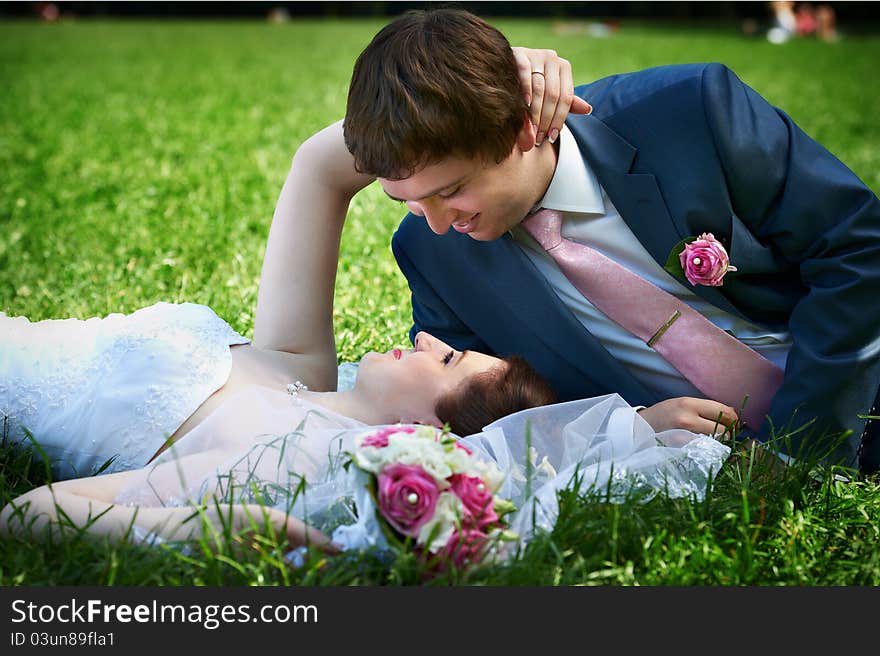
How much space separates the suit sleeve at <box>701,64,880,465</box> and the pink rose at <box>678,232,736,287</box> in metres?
0.13

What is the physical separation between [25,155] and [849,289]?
5.96m

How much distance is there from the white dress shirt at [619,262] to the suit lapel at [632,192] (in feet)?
0.13

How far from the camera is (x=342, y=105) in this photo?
927cm

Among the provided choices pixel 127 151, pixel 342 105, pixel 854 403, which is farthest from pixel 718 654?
pixel 342 105

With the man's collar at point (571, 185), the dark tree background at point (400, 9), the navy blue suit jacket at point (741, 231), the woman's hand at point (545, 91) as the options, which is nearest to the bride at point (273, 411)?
the navy blue suit jacket at point (741, 231)

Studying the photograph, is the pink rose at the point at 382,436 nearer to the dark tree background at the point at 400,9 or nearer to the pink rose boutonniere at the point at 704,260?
the pink rose boutonniere at the point at 704,260

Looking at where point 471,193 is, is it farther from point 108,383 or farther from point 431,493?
point 108,383

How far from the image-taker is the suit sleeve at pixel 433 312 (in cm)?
326

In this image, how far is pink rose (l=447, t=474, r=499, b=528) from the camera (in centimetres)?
203

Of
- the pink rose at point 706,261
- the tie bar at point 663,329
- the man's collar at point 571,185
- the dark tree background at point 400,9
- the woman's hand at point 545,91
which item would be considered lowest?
the tie bar at point 663,329

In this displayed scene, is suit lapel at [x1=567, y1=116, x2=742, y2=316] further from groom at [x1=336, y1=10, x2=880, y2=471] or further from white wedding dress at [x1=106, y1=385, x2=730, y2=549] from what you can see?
white wedding dress at [x1=106, y1=385, x2=730, y2=549]

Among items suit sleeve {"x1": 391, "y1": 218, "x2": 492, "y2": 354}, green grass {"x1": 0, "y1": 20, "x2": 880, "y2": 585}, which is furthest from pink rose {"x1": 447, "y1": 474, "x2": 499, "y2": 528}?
suit sleeve {"x1": 391, "y1": 218, "x2": 492, "y2": 354}

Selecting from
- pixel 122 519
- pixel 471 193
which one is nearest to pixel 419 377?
pixel 471 193

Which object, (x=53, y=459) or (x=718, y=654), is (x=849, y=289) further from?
(x=53, y=459)
